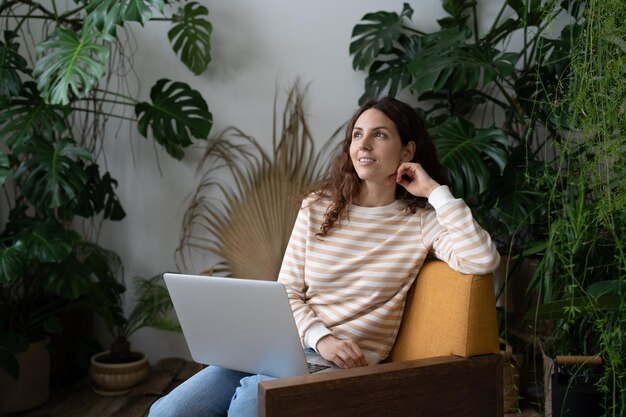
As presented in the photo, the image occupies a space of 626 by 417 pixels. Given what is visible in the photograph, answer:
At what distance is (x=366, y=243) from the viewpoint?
1.79 meters

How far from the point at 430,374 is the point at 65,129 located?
1.96 meters

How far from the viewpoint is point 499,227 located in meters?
2.58

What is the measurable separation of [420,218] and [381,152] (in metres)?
0.20

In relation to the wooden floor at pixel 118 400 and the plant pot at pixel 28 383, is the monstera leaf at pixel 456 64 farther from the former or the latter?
the plant pot at pixel 28 383

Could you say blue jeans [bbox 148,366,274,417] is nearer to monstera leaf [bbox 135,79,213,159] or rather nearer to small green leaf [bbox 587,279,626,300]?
small green leaf [bbox 587,279,626,300]

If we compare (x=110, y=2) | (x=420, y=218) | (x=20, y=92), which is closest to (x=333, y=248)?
(x=420, y=218)

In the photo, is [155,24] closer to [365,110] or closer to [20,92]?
[20,92]

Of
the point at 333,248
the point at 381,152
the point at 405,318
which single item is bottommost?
the point at 405,318

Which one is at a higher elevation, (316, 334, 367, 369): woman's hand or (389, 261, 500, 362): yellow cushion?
(389, 261, 500, 362): yellow cushion

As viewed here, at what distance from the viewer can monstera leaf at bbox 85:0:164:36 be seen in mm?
2525

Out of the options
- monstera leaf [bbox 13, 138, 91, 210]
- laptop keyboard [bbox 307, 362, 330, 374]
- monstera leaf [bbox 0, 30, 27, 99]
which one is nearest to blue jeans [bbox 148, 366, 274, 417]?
laptop keyboard [bbox 307, 362, 330, 374]

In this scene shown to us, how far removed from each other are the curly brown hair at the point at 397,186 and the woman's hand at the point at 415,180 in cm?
7

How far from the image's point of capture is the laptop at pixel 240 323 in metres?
1.39

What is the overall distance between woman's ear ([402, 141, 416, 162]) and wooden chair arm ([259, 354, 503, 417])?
577 millimetres
